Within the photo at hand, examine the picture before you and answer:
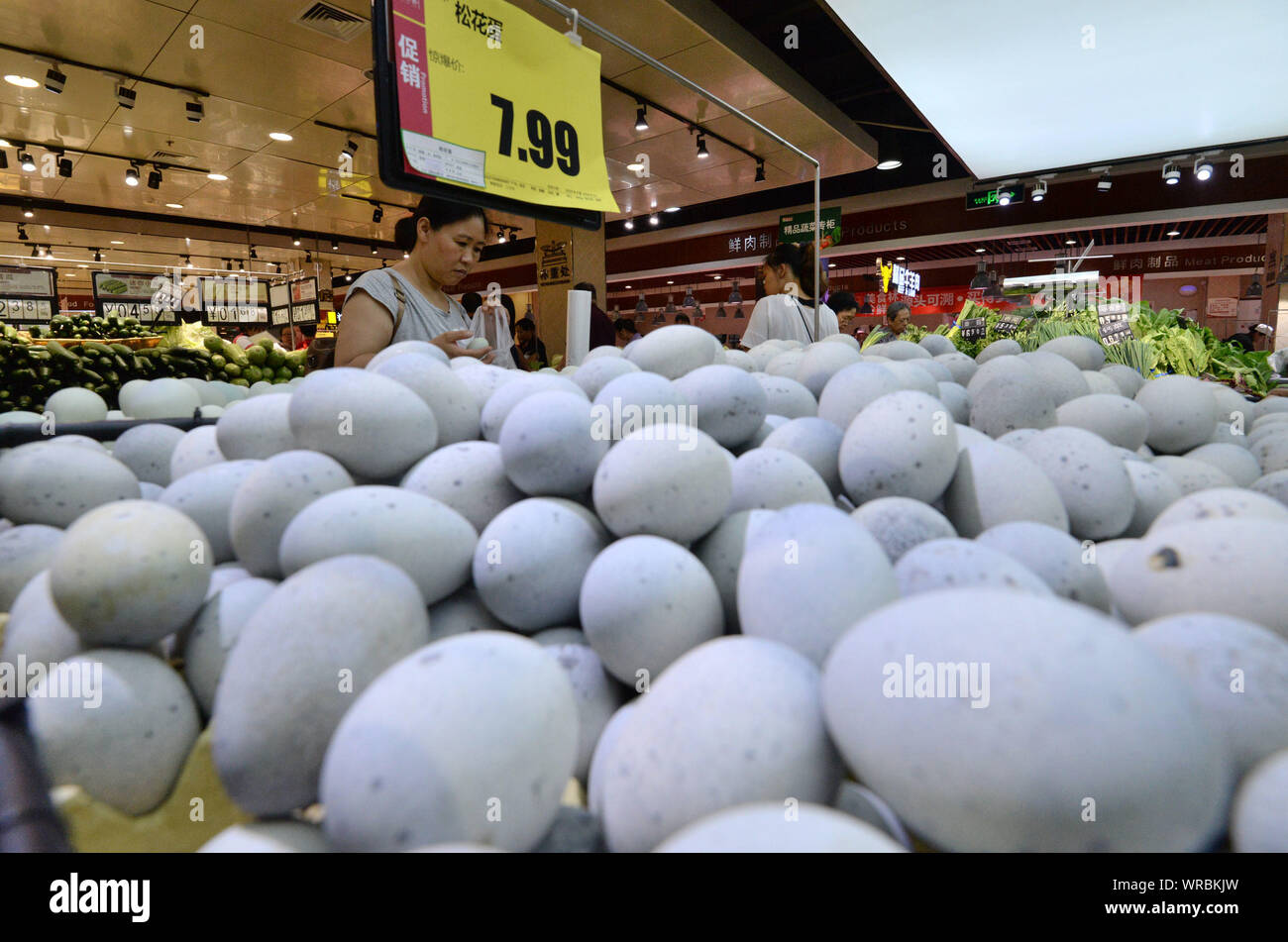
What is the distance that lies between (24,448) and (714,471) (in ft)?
2.80

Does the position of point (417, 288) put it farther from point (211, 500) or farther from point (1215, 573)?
point (1215, 573)

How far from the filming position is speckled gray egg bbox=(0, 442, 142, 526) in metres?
0.76

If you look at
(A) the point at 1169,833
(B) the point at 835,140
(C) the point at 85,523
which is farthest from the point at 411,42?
(B) the point at 835,140

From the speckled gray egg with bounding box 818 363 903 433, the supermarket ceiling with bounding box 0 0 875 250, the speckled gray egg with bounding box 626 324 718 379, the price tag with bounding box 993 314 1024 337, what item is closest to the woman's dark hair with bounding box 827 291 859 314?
the supermarket ceiling with bounding box 0 0 875 250

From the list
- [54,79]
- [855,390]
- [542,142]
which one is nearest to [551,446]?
[855,390]

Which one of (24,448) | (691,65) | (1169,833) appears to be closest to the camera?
(1169,833)

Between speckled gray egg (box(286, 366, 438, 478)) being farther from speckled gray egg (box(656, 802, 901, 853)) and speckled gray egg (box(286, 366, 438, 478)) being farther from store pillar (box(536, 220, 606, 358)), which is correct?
store pillar (box(536, 220, 606, 358))

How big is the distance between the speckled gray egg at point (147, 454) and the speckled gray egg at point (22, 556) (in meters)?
0.26

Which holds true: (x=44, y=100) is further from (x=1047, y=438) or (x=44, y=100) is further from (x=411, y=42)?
(x=1047, y=438)

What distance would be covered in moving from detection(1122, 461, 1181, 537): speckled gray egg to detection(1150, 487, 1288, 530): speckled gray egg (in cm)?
12

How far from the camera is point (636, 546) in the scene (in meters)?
0.60

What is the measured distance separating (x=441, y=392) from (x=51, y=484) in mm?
463

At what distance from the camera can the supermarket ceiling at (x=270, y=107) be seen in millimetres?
3930

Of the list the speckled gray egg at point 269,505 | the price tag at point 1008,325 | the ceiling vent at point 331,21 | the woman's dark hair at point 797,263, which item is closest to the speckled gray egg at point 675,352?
the speckled gray egg at point 269,505
